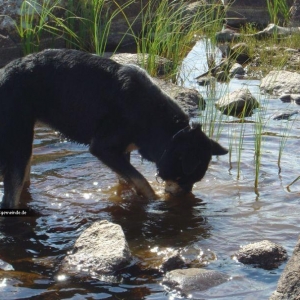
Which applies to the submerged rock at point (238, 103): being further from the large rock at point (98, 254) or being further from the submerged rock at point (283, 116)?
the large rock at point (98, 254)

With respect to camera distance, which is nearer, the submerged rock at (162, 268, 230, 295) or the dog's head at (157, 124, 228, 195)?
the submerged rock at (162, 268, 230, 295)

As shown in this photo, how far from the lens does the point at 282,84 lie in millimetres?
10289

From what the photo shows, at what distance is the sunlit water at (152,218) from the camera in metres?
4.89

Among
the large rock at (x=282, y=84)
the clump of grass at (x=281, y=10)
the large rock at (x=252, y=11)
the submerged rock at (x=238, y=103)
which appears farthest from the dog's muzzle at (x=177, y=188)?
the large rock at (x=252, y=11)

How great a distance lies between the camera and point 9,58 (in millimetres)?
11180

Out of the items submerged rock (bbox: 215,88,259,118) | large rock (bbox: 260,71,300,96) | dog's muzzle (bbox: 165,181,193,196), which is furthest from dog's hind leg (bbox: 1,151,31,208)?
large rock (bbox: 260,71,300,96)

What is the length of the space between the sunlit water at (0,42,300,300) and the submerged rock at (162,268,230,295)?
0.06 m

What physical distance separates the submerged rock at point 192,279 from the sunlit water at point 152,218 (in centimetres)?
6

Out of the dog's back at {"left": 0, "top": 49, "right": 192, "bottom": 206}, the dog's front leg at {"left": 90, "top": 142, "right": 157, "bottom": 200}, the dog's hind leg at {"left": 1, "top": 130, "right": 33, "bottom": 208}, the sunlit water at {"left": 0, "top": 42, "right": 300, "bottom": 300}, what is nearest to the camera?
the sunlit water at {"left": 0, "top": 42, "right": 300, "bottom": 300}

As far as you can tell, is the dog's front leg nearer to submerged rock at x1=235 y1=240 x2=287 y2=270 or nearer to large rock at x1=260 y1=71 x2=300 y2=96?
submerged rock at x1=235 y1=240 x2=287 y2=270

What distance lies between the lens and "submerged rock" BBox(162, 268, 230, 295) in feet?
15.6

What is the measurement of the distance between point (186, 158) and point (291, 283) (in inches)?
104

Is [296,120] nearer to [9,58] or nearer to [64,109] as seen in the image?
[64,109]

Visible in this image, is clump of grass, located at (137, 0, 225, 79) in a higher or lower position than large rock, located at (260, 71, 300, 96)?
higher
